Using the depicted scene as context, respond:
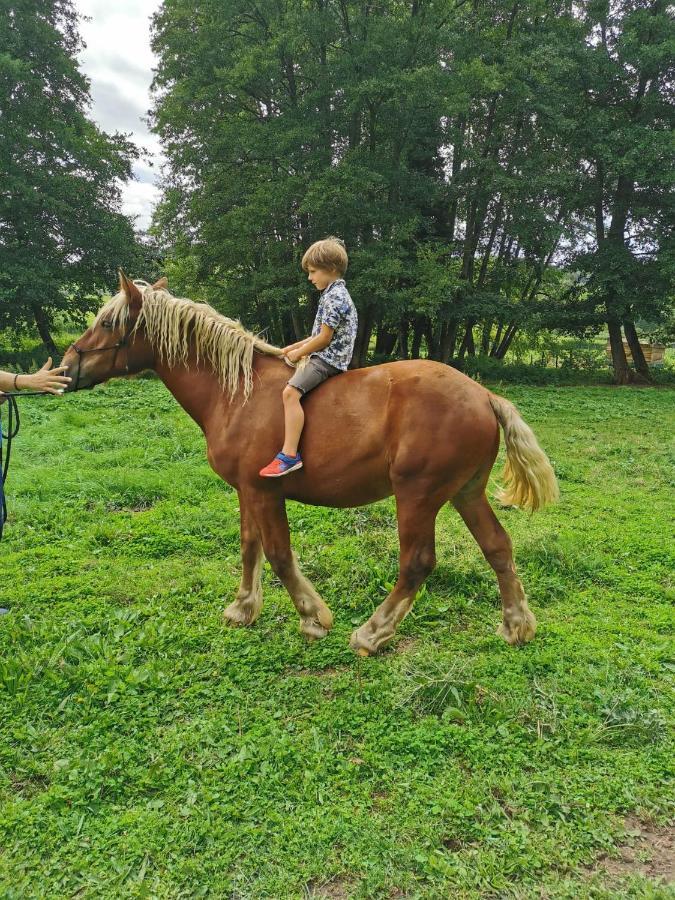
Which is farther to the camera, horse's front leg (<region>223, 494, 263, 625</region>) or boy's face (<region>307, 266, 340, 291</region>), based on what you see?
horse's front leg (<region>223, 494, 263, 625</region>)

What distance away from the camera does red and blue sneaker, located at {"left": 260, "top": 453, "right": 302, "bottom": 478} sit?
3381 millimetres

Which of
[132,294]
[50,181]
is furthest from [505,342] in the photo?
[132,294]

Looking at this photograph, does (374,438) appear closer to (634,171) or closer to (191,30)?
(634,171)

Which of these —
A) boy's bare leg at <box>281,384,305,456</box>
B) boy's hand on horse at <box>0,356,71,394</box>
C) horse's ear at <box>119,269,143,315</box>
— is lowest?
boy's bare leg at <box>281,384,305,456</box>

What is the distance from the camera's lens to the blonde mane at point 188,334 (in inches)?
144

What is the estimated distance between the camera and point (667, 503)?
6379mm

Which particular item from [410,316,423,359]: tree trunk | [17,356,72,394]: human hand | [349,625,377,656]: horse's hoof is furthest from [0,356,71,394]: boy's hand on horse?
[410,316,423,359]: tree trunk

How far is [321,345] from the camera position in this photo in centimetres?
352

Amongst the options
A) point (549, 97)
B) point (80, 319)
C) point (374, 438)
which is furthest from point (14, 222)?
point (374, 438)

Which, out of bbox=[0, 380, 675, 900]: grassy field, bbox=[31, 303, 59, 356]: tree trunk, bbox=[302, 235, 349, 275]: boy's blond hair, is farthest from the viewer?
bbox=[31, 303, 59, 356]: tree trunk

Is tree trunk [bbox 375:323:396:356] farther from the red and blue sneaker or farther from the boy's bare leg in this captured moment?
the red and blue sneaker

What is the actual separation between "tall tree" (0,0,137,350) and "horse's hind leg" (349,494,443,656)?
1705 cm

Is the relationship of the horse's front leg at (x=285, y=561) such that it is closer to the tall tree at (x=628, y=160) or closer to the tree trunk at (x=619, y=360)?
the tall tree at (x=628, y=160)

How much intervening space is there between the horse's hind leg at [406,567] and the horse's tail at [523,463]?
64 cm
